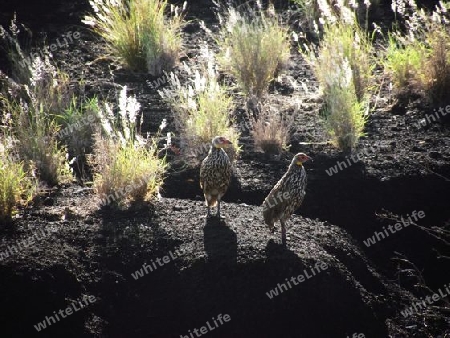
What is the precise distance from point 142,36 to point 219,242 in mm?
3703

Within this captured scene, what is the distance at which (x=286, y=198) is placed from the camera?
586cm

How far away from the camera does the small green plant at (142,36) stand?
8.64 meters

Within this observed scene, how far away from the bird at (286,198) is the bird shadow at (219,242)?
0.36 meters

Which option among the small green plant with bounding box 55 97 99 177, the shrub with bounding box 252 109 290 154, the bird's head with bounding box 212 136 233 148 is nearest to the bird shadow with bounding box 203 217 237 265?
the bird's head with bounding box 212 136 233 148

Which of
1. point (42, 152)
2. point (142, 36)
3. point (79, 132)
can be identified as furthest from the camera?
point (142, 36)

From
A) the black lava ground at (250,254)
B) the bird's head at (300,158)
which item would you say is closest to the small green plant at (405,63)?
the black lava ground at (250,254)

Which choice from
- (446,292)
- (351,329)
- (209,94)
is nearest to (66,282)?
(351,329)

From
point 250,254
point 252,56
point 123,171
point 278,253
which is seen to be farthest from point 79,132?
point 278,253

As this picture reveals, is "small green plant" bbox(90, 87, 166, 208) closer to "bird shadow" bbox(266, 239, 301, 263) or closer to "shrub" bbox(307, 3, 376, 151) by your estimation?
"bird shadow" bbox(266, 239, 301, 263)

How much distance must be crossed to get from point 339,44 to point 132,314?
4.03 meters

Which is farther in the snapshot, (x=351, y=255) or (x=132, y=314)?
(x=351, y=255)

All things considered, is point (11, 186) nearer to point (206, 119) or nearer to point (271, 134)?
point (206, 119)

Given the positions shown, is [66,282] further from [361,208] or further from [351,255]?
[361,208]

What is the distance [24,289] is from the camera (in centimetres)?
535
